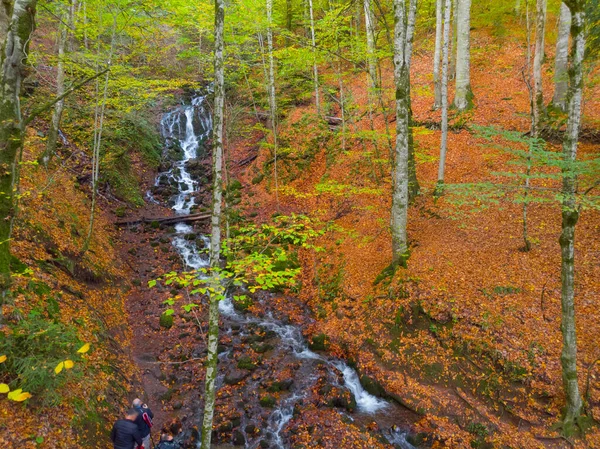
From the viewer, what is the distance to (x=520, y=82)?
16109 mm

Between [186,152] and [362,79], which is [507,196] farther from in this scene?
[186,152]

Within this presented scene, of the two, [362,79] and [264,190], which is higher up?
[362,79]

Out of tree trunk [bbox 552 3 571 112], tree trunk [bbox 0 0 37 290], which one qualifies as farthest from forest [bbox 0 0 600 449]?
tree trunk [bbox 552 3 571 112]

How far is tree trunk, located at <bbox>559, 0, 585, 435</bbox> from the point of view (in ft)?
17.7

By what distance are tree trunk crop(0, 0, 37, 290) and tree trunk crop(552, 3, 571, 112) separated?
48.0ft

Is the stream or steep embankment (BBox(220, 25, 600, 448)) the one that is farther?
the stream

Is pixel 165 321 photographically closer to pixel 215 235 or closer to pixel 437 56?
pixel 215 235

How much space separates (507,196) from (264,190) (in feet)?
38.7

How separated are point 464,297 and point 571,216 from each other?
3.56 metres

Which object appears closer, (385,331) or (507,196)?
(385,331)

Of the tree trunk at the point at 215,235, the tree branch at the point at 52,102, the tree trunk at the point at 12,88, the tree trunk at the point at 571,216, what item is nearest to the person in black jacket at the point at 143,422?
the tree trunk at the point at 215,235

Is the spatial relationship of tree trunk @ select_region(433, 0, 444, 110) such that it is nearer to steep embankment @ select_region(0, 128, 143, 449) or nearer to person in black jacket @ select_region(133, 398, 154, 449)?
steep embankment @ select_region(0, 128, 143, 449)

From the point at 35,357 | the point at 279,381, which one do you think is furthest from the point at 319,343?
the point at 35,357

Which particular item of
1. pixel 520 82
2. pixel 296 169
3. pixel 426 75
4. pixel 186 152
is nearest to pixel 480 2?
pixel 426 75
